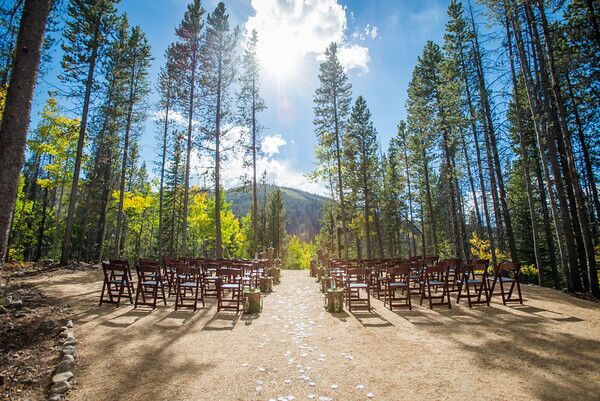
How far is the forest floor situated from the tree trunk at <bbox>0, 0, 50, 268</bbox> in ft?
8.50

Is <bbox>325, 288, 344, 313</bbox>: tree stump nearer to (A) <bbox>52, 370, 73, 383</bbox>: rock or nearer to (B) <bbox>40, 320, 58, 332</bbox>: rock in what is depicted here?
(A) <bbox>52, 370, 73, 383</bbox>: rock

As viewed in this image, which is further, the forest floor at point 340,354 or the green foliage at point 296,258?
the green foliage at point 296,258

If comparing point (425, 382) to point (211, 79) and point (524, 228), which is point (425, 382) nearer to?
point (211, 79)

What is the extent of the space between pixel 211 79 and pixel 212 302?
14596 millimetres

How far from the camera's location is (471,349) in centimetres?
495

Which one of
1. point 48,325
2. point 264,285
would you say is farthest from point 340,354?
point 264,285

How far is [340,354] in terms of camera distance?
4953mm

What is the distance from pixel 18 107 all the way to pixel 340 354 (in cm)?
644

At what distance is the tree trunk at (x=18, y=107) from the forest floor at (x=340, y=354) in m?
2.59

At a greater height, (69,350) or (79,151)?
(79,151)

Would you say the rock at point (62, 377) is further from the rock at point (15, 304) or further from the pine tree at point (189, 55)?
the pine tree at point (189, 55)

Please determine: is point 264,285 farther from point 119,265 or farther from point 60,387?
point 60,387

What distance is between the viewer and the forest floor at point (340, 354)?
3633 millimetres

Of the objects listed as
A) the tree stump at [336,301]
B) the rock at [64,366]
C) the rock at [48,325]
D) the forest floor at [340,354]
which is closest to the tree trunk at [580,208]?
the forest floor at [340,354]
